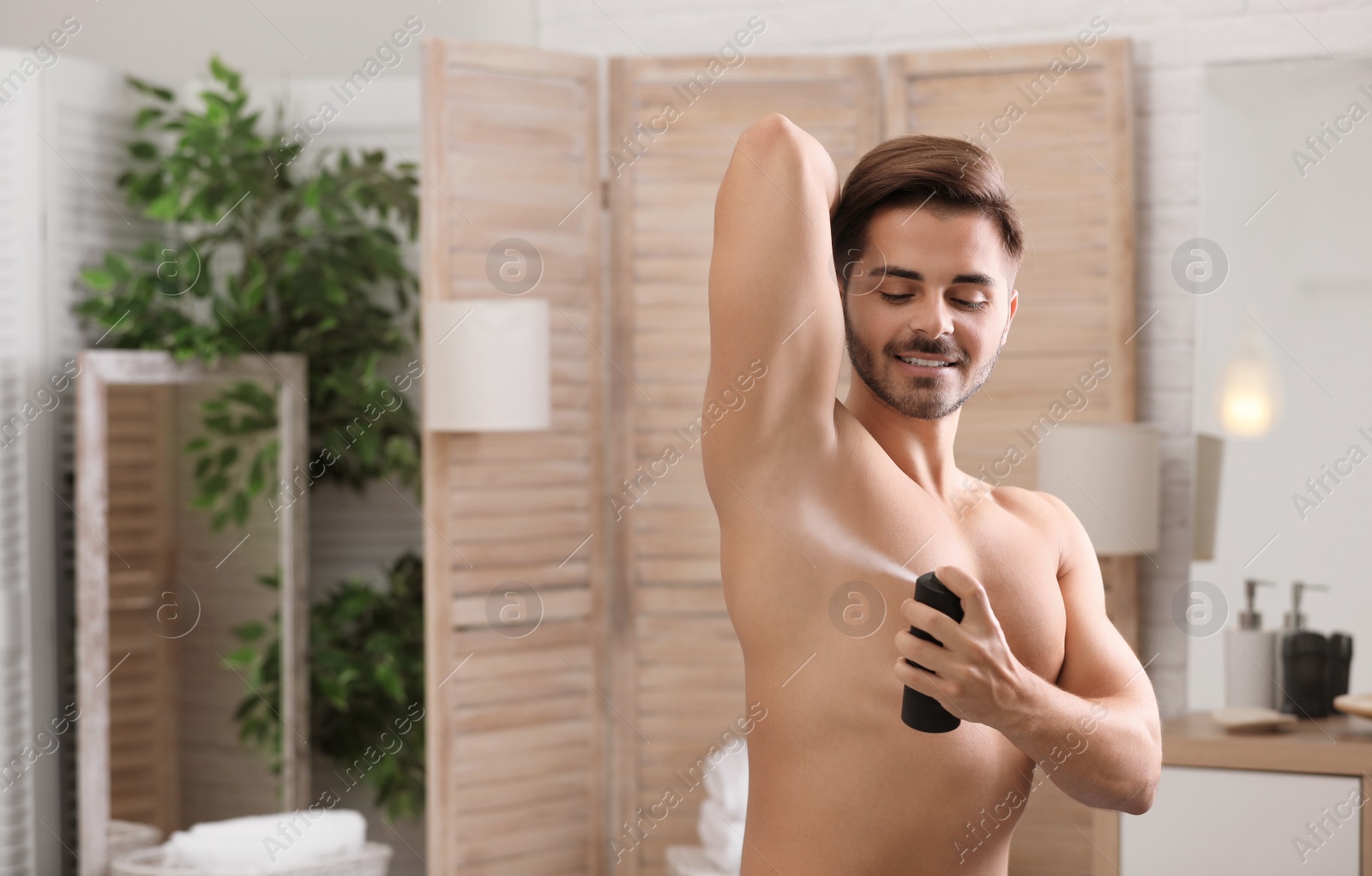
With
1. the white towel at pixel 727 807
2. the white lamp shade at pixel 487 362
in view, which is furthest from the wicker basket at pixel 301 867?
the white lamp shade at pixel 487 362

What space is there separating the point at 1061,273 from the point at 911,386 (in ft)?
7.64

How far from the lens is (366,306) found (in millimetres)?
3789

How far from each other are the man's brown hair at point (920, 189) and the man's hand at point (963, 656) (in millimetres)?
325

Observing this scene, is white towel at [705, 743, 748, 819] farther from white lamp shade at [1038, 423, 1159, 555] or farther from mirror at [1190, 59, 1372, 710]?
mirror at [1190, 59, 1372, 710]

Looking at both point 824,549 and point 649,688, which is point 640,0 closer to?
point 649,688


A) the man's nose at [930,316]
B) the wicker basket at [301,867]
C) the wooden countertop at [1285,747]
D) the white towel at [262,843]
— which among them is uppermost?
the man's nose at [930,316]

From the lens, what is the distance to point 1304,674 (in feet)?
9.38

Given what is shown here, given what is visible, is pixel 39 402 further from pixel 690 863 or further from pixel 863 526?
pixel 863 526

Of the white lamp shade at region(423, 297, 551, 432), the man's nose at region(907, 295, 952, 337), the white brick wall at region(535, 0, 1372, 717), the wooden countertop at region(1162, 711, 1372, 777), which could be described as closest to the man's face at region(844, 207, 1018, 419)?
the man's nose at region(907, 295, 952, 337)

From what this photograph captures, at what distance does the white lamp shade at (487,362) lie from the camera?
3029mm

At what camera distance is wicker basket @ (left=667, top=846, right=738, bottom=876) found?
3076 millimetres

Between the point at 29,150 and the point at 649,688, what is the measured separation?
7.19ft

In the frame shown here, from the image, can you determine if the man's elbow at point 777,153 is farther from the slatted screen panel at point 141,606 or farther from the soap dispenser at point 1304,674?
the slatted screen panel at point 141,606

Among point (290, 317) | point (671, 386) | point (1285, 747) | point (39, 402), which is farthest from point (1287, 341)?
point (39, 402)
